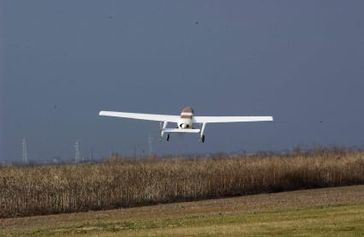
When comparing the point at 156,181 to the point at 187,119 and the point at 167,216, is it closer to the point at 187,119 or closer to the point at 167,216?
the point at 187,119

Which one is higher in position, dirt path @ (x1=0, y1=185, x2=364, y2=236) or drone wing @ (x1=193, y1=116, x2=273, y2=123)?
drone wing @ (x1=193, y1=116, x2=273, y2=123)

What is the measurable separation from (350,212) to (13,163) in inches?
1489

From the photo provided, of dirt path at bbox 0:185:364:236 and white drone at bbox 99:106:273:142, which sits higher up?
white drone at bbox 99:106:273:142

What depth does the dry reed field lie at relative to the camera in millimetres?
36656

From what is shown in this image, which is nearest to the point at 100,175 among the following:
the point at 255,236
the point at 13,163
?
the point at 13,163

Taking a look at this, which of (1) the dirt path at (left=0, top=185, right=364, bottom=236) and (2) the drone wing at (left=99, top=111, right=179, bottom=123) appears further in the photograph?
(2) the drone wing at (left=99, top=111, right=179, bottom=123)

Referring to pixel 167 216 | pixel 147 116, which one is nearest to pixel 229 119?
pixel 147 116

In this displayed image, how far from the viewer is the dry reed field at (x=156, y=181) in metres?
36.7

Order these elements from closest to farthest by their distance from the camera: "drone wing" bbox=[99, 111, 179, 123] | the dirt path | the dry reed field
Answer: the dirt path < the dry reed field < "drone wing" bbox=[99, 111, 179, 123]

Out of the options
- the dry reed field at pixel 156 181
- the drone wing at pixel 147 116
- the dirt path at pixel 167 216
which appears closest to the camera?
the dirt path at pixel 167 216

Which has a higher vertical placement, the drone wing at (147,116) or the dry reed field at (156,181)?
the drone wing at (147,116)

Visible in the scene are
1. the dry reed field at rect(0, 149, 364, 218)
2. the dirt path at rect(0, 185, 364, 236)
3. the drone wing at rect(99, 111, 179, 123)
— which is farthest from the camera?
the drone wing at rect(99, 111, 179, 123)

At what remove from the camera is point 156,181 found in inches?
1628

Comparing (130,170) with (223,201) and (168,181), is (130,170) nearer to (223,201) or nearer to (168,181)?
(168,181)
